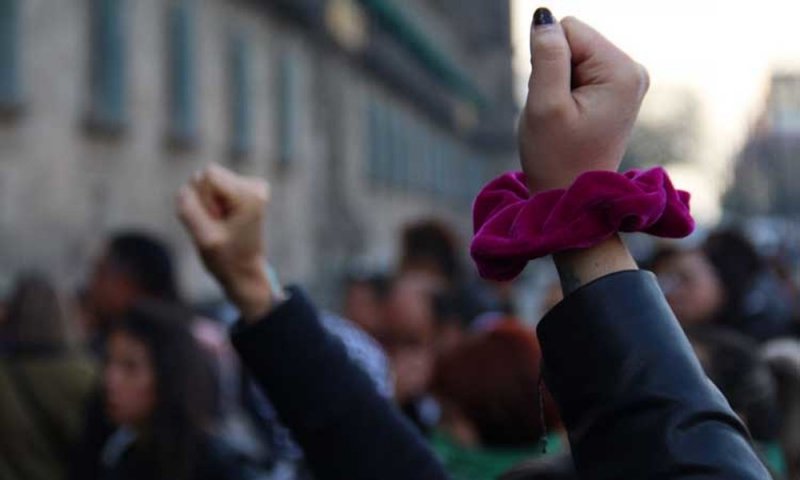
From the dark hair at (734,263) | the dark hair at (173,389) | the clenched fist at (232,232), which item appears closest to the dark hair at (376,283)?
the dark hair at (734,263)

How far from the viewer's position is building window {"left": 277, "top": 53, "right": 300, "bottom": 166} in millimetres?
19422

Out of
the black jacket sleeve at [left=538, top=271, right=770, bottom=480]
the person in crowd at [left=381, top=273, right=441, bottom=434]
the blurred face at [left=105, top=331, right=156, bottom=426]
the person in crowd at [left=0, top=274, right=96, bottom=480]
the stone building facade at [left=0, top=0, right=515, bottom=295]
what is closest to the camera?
the black jacket sleeve at [left=538, top=271, right=770, bottom=480]

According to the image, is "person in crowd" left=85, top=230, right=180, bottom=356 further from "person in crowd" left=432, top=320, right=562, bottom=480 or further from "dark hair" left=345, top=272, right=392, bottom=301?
"person in crowd" left=432, top=320, right=562, bottom=480

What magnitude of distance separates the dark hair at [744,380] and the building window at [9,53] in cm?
732

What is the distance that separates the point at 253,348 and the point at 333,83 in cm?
2112

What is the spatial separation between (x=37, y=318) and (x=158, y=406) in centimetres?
121

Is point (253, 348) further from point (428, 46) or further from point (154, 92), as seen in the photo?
point (428, 46)

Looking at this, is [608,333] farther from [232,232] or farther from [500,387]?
[500,387]

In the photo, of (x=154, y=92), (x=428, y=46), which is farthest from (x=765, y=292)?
(x=428, y=46)

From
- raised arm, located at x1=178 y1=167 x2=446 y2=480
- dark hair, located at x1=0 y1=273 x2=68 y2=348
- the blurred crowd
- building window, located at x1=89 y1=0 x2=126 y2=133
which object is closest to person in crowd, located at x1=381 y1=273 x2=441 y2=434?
the blurred crowd

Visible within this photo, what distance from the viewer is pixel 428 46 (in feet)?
102

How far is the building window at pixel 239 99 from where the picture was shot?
16938 mm

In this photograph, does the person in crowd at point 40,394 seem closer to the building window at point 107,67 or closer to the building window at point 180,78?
the building window at point 107,67

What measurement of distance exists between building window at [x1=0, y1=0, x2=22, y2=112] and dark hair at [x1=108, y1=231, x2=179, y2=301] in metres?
4.94
